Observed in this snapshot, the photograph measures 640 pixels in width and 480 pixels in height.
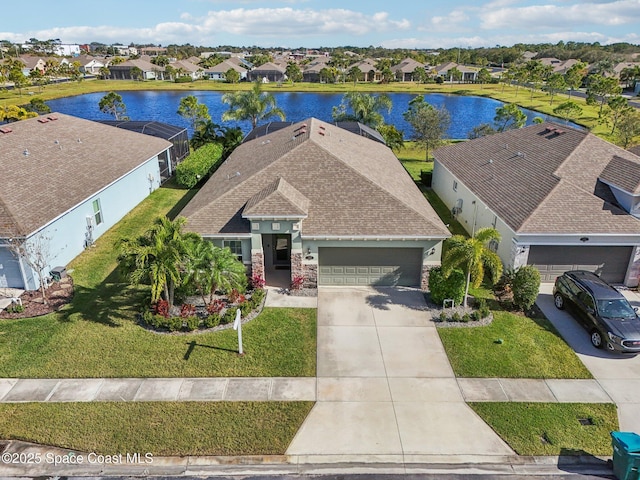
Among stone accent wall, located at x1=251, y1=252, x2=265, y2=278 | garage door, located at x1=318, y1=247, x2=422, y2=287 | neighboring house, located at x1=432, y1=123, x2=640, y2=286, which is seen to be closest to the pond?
neighboring house, located at x1=432, y1=123, x2=640, y2=286

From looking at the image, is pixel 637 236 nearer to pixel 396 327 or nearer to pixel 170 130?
pixel 396 327

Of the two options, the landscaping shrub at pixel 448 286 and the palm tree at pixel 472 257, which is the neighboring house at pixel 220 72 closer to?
the landscaping shrub at pixel 448 286

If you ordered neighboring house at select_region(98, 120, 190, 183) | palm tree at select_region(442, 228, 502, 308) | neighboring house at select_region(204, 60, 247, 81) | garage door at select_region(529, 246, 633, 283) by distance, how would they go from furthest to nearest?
neighboring house at select_region(204, 60, 247, 81), neighboring house at select_region(98, 120, 190, 183), garage door at select_region(529, 246, 633, 283), palm tree at select_region(442, 228, 502, 308)

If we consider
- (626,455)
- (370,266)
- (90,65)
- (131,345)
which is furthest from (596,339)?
(90,65)

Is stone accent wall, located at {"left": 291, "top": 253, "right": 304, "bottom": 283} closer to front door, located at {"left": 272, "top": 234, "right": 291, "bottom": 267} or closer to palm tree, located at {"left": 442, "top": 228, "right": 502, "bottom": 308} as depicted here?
front door, located at {"left": 272, "top": 234, "right": 291, "bottom": 267}

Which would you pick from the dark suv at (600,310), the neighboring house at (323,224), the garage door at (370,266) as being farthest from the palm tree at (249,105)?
the dark suv at (600,310)

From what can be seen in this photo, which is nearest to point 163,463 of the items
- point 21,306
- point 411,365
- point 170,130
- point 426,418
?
point 426,418

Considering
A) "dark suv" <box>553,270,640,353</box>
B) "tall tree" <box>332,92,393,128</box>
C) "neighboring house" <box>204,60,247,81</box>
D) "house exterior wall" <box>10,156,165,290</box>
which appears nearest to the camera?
"dark suv" <box>553,270,640,353</box>
